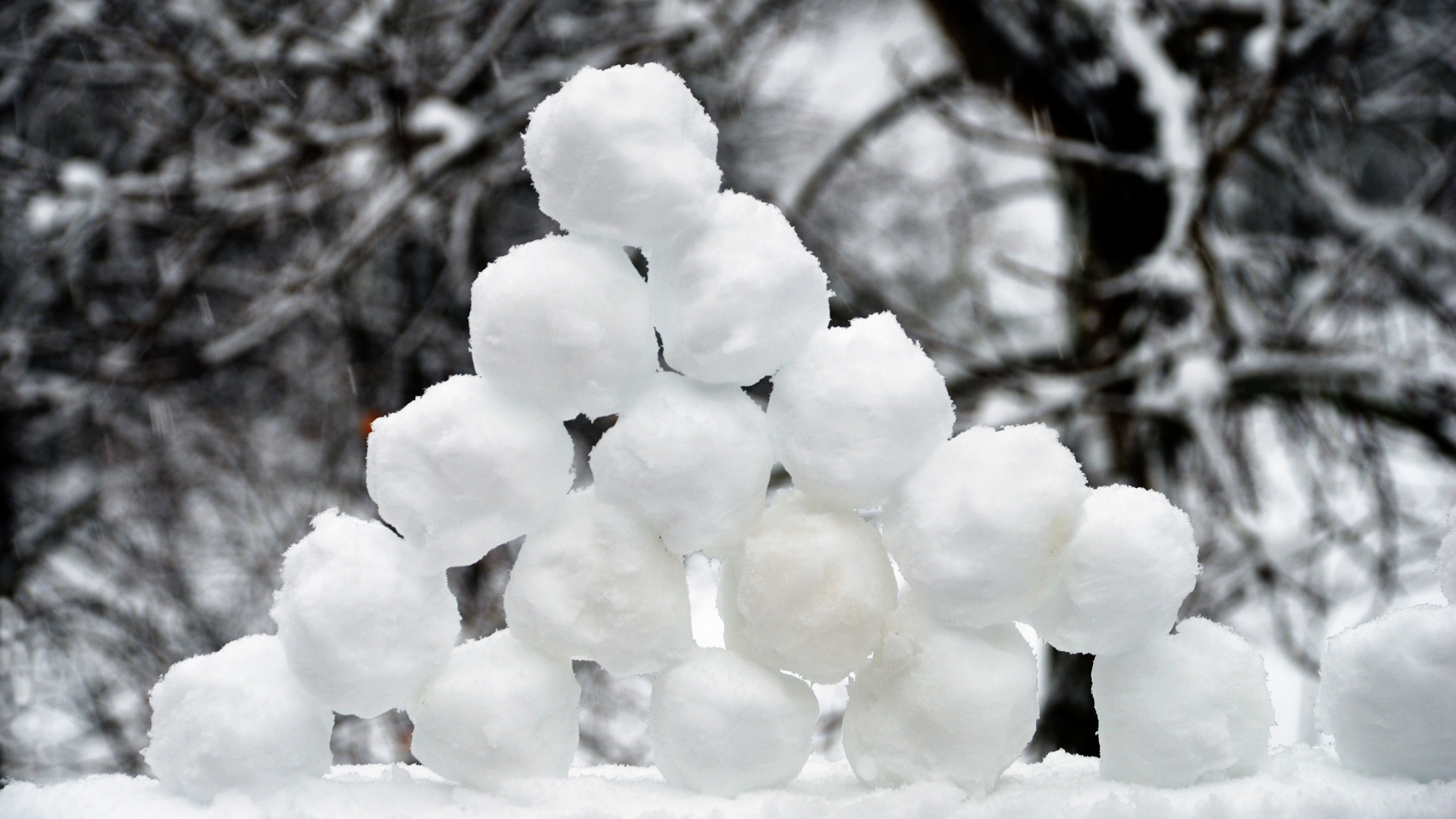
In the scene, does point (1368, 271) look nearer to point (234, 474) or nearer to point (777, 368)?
point (777, 368)

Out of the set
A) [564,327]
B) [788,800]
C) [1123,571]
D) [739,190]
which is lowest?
[739,190]

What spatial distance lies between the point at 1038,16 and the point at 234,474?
225 cm

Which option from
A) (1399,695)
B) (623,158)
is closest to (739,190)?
(623,158)

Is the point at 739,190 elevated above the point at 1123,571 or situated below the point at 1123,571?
below

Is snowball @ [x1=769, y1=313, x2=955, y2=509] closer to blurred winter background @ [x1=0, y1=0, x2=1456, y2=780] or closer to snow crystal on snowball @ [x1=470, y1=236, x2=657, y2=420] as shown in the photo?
snow crystal on snowball @ [x1=470, y1=236, x2=657, y2=420]

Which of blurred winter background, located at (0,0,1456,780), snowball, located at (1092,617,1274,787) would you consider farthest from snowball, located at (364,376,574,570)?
blurred winter background, located at (0,0,1456,780)

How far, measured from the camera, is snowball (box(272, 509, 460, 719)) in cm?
66

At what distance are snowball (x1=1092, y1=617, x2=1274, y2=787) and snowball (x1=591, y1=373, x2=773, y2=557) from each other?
9.8 inches

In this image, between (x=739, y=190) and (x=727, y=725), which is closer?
(x=727, y=725)

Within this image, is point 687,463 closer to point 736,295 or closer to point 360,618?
point 736,295

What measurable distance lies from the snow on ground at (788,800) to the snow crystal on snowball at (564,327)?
23cm

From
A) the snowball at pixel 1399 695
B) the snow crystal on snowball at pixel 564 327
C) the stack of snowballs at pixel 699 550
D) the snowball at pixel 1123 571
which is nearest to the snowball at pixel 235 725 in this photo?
the stack of snowballs at pixel 699 550

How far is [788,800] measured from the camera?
0.65 meters

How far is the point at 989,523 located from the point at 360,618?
368 millimetres
